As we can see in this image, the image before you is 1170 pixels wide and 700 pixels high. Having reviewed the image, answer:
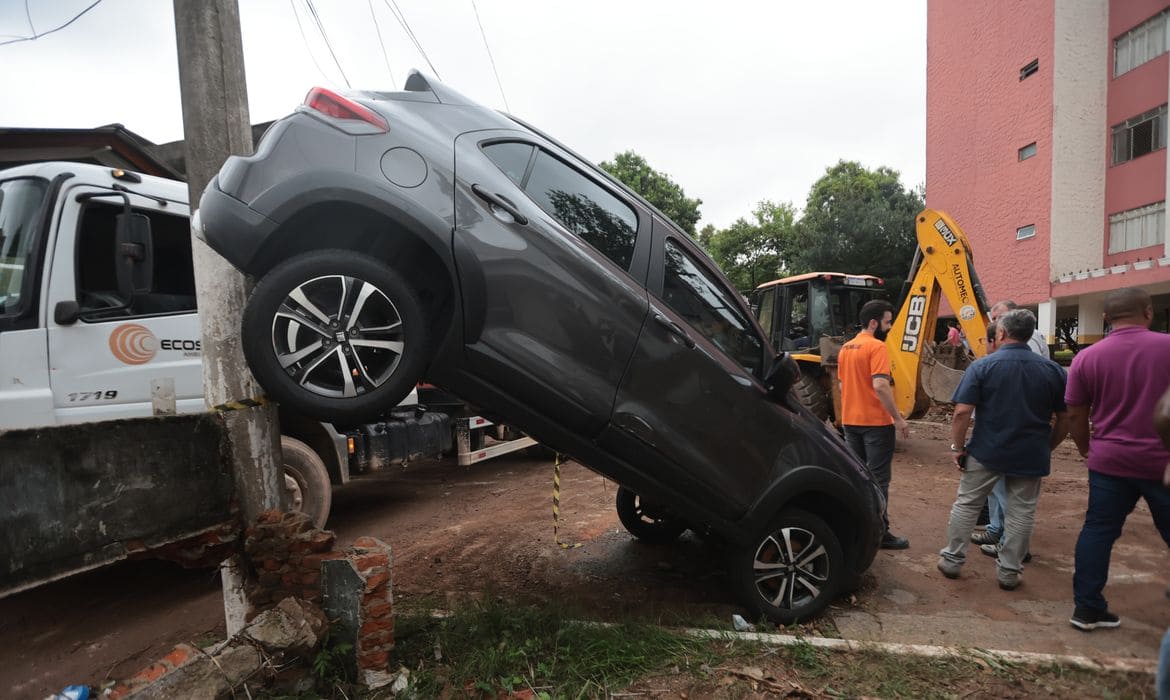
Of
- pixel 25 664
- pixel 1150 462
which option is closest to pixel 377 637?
pixel 25 664

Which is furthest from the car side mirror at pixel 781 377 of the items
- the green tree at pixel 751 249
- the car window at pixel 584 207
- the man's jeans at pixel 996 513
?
the green tree at pixel 751 249

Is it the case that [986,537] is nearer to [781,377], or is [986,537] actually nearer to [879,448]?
[879,448]

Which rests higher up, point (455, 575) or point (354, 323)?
point (354, 323)

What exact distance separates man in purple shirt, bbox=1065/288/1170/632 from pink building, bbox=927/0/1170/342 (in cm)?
1319

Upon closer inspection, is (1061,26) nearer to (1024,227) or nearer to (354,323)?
(1024,227)

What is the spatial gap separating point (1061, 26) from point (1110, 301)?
18021 millimetres

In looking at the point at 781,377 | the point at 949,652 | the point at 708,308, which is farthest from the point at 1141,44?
the point at 949,652

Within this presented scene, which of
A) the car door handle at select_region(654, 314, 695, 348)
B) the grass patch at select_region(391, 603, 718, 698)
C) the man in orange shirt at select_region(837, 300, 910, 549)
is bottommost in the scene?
the grass patch at select_region(391, 603, 718, 698)

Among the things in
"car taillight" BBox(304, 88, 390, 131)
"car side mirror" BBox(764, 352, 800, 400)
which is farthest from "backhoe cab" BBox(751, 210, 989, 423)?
"car taillight" BBox(304, 88, 390, 131)

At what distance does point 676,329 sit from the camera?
9.43ft

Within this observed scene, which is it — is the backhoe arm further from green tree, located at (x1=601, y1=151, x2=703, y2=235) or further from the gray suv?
green tree, located at (x1=601, y1=151, x2=703, y2=235)

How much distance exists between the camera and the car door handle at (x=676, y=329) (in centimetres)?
284

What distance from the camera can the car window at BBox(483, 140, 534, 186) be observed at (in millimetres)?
2709

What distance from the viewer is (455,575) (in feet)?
13.4
